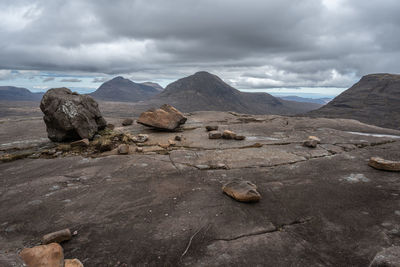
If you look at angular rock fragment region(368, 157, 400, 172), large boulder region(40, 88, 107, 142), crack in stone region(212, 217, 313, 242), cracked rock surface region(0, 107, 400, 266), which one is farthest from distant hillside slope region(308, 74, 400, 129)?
crack in stone region(212, 217, 313, 242)

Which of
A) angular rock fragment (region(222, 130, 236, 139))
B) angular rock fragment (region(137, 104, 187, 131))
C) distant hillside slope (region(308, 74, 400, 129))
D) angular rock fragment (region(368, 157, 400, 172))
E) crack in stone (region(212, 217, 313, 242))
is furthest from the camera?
distant hillside slope (region(308, 74, 400, 129))

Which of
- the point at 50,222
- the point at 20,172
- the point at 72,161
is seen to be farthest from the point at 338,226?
the point at 20,172

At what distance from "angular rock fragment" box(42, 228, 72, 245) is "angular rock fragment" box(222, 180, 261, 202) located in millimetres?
2910

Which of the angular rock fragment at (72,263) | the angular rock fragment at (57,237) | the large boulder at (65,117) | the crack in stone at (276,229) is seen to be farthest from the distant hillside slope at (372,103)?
the angular rock fragment at (72,263)

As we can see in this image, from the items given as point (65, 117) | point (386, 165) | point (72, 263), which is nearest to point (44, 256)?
point (72, 263)

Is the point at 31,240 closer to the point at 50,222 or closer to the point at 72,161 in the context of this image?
the point at 50,222

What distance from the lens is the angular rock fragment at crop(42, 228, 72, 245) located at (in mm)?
3467

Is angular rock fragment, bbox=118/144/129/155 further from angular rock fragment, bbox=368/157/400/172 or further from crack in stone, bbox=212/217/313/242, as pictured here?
angular rock fragment, bbox=368/157/400/172

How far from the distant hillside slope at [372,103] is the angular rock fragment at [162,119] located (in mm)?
116833

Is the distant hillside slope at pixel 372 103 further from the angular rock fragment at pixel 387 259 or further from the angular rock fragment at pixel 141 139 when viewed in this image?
the angular rock fragment at pixel 387 259

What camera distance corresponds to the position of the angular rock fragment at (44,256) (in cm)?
282

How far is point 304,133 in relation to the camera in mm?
10539

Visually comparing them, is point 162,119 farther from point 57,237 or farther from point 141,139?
point 57,237

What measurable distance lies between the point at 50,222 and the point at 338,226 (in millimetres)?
4930
